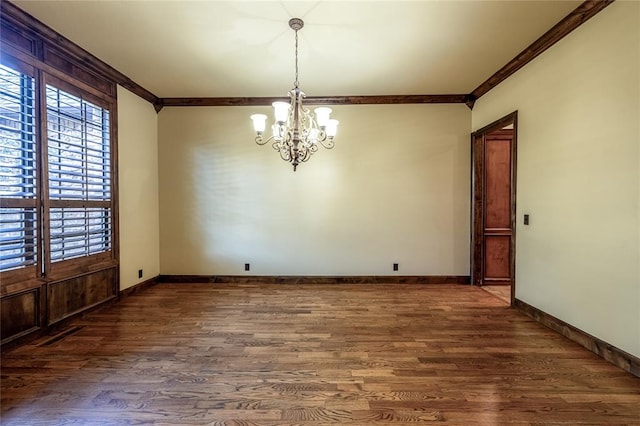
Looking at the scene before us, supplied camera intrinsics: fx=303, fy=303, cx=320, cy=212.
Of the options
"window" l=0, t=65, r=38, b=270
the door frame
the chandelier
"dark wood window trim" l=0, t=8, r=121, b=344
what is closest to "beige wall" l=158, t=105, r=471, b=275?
the door frame

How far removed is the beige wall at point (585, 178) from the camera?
2227 mm

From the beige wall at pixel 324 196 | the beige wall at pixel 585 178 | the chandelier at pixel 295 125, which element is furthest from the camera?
the beige wall at pixel 324 196

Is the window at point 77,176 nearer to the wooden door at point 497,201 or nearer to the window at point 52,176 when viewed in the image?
the window at point 52,176

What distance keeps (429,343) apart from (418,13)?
9.44ft

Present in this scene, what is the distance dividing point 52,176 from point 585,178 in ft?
16.2

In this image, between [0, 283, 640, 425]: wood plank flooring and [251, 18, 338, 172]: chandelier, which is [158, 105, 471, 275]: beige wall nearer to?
[0, 283, 640, 425]: wood plank flooring

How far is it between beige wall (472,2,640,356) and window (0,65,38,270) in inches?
192

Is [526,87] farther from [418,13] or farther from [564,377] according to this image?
[564,377]

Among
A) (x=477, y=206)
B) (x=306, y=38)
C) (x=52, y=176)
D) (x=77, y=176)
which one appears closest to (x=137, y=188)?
(x=77, y=176)

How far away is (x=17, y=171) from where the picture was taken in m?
2.66

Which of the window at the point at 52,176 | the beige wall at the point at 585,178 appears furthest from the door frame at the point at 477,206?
the window at the point at 52,176

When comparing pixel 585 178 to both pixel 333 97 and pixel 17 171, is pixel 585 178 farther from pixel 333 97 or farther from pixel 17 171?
pixel 17 171

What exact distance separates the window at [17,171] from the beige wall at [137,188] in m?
1.17

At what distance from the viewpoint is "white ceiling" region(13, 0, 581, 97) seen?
8.25ft
